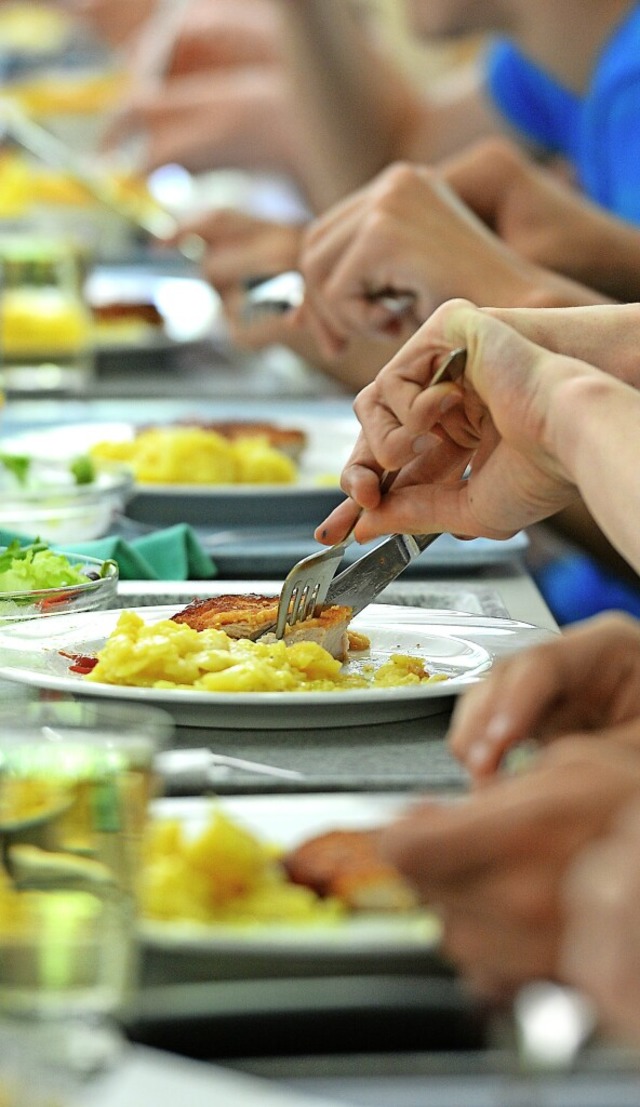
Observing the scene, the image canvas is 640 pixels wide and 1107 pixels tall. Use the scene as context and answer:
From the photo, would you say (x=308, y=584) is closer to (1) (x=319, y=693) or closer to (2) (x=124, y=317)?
(1) (x=319, y=693)

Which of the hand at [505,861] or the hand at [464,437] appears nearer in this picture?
the hand at [505,861]

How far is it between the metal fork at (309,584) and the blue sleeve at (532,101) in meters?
2.44

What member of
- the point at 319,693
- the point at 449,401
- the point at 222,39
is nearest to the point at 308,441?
the point at 449,401

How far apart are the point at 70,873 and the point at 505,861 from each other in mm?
153

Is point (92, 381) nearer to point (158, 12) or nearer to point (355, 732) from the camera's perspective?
point (355, 732)

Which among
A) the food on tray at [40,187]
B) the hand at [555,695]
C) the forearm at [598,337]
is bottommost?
the food on tray at [40,187]

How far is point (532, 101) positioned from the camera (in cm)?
336

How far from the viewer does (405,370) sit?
3.20ft

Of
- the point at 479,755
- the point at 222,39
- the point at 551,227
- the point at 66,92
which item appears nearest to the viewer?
the point at 479,755

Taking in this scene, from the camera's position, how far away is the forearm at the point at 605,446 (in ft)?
2.50

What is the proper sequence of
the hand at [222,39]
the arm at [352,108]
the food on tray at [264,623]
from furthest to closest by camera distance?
the hand at [222,39]
the arm at [352,108]
the food on tray at [264,623]

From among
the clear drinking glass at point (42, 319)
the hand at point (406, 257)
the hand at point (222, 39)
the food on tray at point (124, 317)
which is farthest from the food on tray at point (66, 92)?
the hand at point (406, 257)

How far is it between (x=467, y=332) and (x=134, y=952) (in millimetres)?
500

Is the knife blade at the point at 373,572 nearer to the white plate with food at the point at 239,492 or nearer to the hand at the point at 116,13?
the white plate with food at the point at 239,492
